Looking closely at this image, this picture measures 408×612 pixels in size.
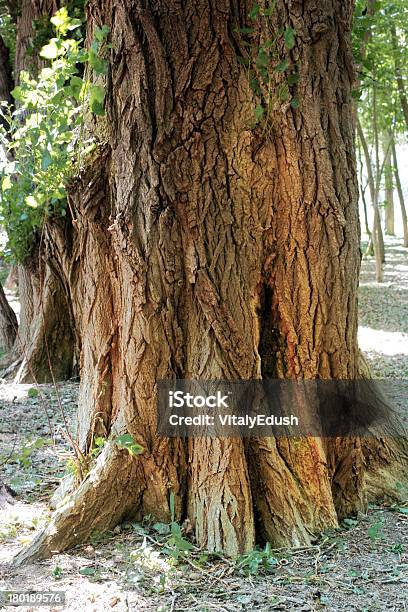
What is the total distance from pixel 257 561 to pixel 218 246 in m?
1.67

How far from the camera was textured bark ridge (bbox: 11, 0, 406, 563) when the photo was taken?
3637 mm

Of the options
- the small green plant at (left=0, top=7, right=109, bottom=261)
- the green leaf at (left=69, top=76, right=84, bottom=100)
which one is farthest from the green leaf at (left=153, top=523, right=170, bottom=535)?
the green leaf at (left=69, top=76, right=84, bottom=100)

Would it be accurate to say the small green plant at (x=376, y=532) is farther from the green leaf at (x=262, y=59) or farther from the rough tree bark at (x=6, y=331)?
the rough tree bark at (x=6, y=331)

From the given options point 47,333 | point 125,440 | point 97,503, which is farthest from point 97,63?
point 47,333

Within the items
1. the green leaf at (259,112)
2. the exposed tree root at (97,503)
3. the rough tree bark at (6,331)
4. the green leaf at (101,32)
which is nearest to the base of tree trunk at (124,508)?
the exposed tree root at (97,503)

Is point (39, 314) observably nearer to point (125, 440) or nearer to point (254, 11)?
point (125, 440)

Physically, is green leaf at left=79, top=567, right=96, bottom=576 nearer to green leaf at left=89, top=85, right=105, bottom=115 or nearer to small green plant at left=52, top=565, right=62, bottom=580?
small green plant at left=52, top=565, right=62, bottom=580

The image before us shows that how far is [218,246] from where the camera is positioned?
3686 mm

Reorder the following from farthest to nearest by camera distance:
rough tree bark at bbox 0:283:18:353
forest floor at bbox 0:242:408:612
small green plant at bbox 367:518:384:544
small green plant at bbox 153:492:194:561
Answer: rough tree bark at bbox 0:283:18:353, small green plant at bbox 367:518:384:544, small green plant at bbox 153:492:194:561, forest floor at bbox 0:242:408:612

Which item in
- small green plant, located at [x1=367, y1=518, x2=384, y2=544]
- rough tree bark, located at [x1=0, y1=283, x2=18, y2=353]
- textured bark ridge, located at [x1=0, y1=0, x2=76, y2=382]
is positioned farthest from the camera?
rough tree bark, located at [x1=0, y1=283, x2=18, y2=353]

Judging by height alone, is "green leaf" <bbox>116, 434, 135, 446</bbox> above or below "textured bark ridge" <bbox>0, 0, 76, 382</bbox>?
below

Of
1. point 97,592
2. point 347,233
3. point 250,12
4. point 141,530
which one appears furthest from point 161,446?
point 250,12

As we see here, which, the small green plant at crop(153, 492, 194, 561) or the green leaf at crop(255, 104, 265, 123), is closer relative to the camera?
the small green plant at crop(153, 492, 194, 561)

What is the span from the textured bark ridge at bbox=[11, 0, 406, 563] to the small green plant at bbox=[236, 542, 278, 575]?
0.22 feet
